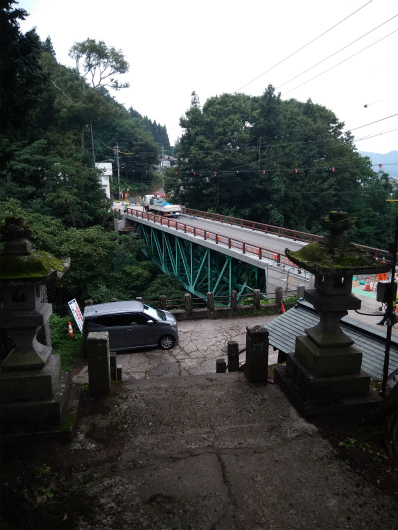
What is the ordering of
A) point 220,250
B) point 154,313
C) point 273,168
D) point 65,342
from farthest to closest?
point 273,168 < point 220,250 < point 65,342 < point 154,313

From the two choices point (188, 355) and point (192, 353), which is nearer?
point (188, 355)

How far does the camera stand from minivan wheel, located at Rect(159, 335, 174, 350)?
12.2 meters

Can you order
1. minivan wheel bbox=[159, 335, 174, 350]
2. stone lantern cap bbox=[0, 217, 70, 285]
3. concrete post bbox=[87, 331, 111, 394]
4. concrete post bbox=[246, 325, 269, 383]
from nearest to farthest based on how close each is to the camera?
stone lantern cap bbox=[0, 217, 70, 285]
concrete post bbox=[87, 331, 111, 394]
concrete post bbox=[246, 325, 269, 383]
minivan wheel bbox=[159, 335, 174, 350]

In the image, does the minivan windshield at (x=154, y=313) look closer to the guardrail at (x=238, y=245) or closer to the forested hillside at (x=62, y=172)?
the forested hillside at (x=62, y=172)

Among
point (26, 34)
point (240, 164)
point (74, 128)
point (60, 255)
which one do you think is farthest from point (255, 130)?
point (26, 34)

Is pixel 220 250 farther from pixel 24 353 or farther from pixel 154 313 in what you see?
pixel 24 353

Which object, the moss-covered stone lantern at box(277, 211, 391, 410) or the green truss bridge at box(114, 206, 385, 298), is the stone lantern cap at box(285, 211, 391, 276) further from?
the green truss bridge at box(114, 206, 385, 298)

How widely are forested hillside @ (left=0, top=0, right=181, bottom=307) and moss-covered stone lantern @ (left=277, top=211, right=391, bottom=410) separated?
798cm

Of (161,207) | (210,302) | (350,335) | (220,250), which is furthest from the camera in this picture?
(161,207)

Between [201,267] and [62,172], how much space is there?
1614 cm

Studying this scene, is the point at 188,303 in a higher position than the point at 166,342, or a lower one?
higher

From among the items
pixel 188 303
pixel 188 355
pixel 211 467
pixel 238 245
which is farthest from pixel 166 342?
pixel 238 245

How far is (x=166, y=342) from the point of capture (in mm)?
12320

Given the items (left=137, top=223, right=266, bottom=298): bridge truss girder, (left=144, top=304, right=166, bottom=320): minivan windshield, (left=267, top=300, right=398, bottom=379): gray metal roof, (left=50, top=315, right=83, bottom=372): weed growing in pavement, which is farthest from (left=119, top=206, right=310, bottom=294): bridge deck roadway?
(left=50, top=315, right=83, bottom=372): weed growing in pavement
